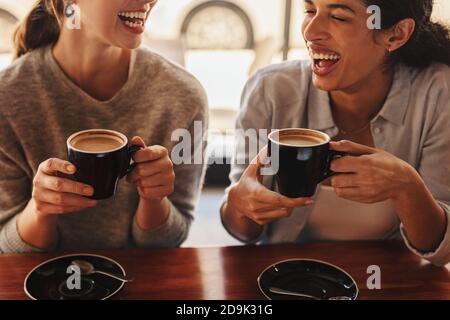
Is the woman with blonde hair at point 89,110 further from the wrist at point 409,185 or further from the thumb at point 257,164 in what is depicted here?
the wrist at point 409,185

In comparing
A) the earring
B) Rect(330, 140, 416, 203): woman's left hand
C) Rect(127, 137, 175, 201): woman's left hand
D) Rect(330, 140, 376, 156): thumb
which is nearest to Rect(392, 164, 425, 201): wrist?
Rect(330, 140, 416, 203): woman's left hand

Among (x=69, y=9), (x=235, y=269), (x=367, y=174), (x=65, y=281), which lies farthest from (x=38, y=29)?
(x=367, y=174)

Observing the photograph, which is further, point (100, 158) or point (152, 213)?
point (152, 213)

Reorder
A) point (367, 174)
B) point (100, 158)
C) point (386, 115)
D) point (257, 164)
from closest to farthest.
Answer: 1. point (100, 158)
2. point (367, 174)
3. point (257, 164)
4. point (386, 115)

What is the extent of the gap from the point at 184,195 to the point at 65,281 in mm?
472

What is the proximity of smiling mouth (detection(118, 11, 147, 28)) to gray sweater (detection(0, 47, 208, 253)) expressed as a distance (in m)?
0.13

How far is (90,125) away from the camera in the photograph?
4.83 feet

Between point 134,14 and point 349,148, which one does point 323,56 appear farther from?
point 134,14

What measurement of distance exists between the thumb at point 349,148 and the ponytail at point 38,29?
0.82 m

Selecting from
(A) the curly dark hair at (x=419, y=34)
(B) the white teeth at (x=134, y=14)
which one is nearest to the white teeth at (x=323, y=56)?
(A) the curly dark hair at (x=419, y=34)

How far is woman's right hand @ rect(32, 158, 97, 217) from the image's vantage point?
3.51 feet

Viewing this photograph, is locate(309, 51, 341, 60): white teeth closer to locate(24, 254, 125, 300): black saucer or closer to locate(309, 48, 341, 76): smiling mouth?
locate(309, 48, 341, 76): smiling mouth

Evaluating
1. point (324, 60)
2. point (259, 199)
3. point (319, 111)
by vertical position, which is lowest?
point (259, 199)

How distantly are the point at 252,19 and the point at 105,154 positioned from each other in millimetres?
2998
